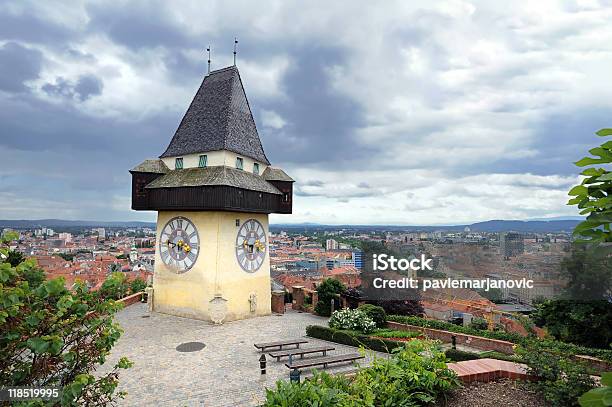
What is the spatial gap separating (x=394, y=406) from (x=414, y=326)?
9.93 metres

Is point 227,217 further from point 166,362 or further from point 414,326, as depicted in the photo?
point 414,326

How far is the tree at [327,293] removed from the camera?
17172mm

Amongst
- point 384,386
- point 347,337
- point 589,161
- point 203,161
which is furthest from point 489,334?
point 203,161

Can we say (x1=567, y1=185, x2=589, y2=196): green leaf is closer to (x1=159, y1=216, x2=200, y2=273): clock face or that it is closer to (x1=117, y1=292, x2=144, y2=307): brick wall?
(x1=159, y1=216, x2=200, y2=273): clock face

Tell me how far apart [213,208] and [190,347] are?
5.32m

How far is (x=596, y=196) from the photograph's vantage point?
5.89 ft

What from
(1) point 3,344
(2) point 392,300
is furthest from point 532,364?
(2) point 392,300

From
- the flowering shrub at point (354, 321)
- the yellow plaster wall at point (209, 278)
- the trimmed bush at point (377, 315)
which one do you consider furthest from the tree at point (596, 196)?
the yellow plaster wall at point (209, 278)

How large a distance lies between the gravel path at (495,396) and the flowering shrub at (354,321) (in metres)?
7.78

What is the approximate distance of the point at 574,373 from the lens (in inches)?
187

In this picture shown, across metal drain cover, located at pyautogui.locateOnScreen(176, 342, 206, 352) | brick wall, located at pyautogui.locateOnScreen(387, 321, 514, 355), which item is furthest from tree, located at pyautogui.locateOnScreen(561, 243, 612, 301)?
metal drain cover, located at pyautogui.locateOnScreen(176, 342, 206, 352)

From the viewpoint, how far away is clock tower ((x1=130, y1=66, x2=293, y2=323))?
1502 cm

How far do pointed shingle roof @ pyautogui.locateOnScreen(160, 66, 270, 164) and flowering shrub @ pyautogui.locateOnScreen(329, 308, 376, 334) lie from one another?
843cm

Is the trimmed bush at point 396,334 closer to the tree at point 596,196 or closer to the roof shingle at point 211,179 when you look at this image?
the roof shingle at point 211,179
